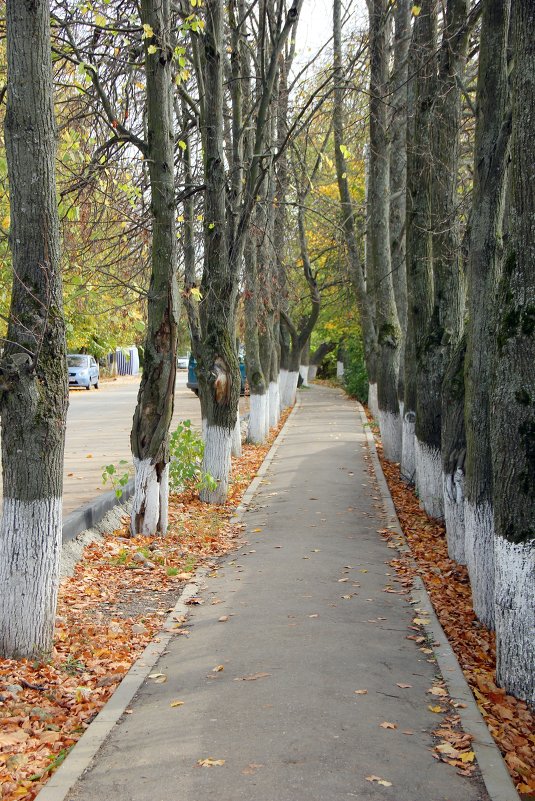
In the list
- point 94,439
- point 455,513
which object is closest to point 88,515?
point 455,513

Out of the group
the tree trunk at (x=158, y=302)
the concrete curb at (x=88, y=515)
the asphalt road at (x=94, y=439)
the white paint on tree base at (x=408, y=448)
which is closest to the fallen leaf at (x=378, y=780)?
the concrete curb at (x=88, y=515)

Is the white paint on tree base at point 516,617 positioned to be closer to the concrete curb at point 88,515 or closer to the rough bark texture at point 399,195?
the concrete curb at point 88,515

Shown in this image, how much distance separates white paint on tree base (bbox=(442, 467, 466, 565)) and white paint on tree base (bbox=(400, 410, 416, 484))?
514 centimetres

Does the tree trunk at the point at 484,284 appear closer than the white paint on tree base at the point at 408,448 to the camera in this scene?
Yes

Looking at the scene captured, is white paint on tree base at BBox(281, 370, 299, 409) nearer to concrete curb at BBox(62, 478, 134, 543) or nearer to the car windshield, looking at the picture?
the car windshield

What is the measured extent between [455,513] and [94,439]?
13159mm

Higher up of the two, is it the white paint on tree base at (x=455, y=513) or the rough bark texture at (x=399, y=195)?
the rough bark texture at (x=399, y=195)

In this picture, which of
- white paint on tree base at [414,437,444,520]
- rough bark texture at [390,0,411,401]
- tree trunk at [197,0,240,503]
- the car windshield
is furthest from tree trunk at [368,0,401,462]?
the car windshield

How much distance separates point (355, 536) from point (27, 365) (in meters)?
6.34

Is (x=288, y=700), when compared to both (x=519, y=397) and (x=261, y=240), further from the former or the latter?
(x=261, y=240)

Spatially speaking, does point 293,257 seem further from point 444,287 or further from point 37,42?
point 37,42

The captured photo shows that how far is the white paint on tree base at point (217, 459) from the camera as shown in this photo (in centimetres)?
1348

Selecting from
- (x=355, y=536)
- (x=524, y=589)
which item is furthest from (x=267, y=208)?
(x=524, y=589)

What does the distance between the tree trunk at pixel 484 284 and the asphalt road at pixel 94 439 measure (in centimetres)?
503
